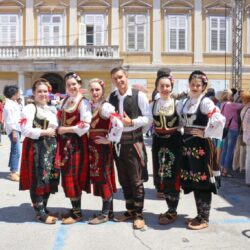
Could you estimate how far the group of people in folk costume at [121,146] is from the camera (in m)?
4.71

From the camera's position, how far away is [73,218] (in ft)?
16.7

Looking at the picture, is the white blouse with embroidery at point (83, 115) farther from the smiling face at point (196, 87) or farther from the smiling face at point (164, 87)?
the smiling face at point (196, 87)

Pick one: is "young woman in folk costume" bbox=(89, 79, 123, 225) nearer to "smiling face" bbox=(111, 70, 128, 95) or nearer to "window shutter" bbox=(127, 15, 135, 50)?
"smiling face" bbox=(111, 70, 128, 95)

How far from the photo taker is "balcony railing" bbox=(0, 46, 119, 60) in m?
23.1

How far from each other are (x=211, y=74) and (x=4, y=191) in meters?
18.7

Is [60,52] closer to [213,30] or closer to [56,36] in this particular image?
[56,36]

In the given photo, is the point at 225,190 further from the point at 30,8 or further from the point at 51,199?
the point at 30,8

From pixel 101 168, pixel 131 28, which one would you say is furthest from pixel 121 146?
pixel 131 28

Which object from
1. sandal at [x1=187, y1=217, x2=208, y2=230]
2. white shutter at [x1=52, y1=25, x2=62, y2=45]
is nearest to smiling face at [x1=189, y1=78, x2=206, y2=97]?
sandal at [x1=187, y1=217, x2=208, y2=230]

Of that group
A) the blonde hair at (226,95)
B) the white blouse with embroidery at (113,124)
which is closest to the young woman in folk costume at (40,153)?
the white blouse with embroidery at (113,124)

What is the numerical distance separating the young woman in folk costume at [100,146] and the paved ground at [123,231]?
1.35 ft

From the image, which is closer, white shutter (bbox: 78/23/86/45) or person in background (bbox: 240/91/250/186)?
person in background (bbox: 240/91/250/186)

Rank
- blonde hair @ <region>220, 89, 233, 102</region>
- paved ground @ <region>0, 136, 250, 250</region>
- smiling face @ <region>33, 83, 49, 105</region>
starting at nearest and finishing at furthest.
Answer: paved ground @ <region>0, 136, 250, 250</region>, smiling face @ <region>33, 83, 49, 105</region>, blonde hair @ <region>220, 89, 233, 102</region>

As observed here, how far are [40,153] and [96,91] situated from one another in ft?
3.24
